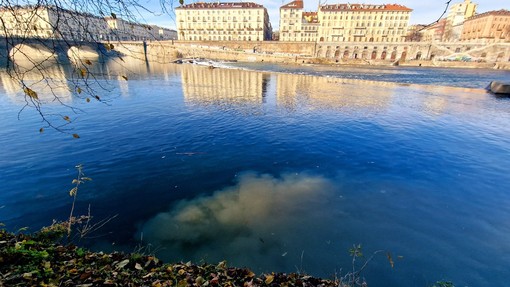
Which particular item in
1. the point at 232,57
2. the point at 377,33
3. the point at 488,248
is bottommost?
the point at 488,248

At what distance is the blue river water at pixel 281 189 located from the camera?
677 centimetres

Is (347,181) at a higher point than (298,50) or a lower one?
lower

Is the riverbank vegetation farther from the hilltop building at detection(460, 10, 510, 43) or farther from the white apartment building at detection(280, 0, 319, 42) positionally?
the hilltop building at detection(460, 10, 510, 43)

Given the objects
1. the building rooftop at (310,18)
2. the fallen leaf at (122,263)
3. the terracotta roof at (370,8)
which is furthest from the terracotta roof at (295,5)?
the fallen leaf at (122,263)

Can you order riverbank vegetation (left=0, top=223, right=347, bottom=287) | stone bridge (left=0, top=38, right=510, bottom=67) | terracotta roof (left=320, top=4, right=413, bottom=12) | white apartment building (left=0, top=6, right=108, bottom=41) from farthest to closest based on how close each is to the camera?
1. terracotta roof (left=320, top=4, right=413, bottom=12)
2. stone bridge (left=0, top=38, right=510, bottom=67)
3. riverbank vegetation (left=0, top=223, right=347, bottom=287)
4. white apartment building (left=0, top=6, right=108, bottom=41)

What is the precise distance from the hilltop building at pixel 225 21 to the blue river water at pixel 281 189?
385ft

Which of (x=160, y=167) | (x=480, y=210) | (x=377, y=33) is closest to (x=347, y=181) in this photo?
(x=480, y=210)

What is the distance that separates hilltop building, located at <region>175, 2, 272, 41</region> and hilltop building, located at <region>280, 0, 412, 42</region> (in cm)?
1351

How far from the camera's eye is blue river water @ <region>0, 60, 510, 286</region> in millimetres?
6766

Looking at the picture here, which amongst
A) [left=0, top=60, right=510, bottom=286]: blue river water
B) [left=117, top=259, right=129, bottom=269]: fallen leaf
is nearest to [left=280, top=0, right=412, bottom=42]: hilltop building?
[left=0, top=60, right=510, bottom=286]: blue river water

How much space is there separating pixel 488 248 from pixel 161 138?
1515cm

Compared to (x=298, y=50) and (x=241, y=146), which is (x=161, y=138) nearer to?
(x=241, y=146)

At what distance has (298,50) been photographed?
105625mm

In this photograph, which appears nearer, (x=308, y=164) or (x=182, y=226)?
(x=182, y=226)
